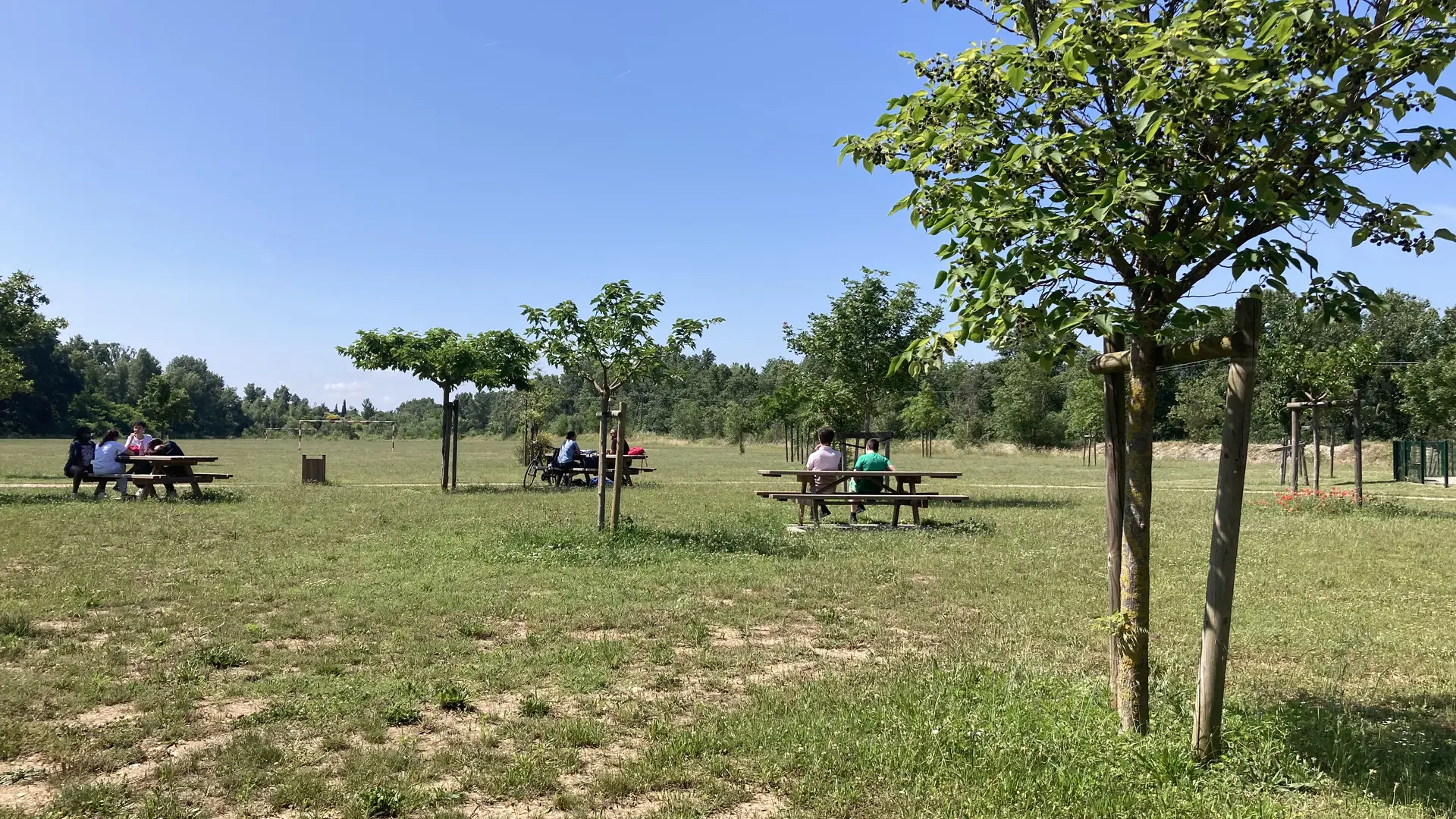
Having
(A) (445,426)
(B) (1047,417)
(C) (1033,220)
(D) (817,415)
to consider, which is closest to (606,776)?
(C) (1033,220)

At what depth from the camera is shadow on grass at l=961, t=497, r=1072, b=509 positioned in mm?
17234

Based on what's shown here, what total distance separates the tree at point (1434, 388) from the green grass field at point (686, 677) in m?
28.2

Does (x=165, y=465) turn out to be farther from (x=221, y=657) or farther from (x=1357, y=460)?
(x=1357, y=460)

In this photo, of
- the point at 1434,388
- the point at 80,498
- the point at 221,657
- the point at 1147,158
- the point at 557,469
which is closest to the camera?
the point at 1147,158

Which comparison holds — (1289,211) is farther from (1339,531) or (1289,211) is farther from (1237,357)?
(1339,531)

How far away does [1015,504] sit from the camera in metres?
18.0

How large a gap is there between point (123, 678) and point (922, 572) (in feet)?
23.2

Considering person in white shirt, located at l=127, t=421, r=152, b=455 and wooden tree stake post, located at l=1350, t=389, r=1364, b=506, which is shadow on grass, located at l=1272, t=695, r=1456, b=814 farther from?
person in white shirt, located at l=127, t=421, r=152, b=455

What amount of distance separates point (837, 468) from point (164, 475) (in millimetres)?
12668

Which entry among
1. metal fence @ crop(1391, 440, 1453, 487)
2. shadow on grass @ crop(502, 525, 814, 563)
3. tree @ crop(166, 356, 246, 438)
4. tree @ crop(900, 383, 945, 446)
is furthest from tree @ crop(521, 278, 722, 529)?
tree @ crop(166, 356, 246, 438)

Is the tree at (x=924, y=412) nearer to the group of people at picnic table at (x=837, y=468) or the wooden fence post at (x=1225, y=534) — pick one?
the group of people at picnic table at (x=837, y=468)

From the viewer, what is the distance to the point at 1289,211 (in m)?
3.43

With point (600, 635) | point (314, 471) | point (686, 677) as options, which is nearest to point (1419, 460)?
point (600, 635)

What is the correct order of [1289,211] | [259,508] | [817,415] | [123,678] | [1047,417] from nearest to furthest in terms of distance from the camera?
[1289,211] → [123,678] → [259,508] → [817,415] → [1047,417]
